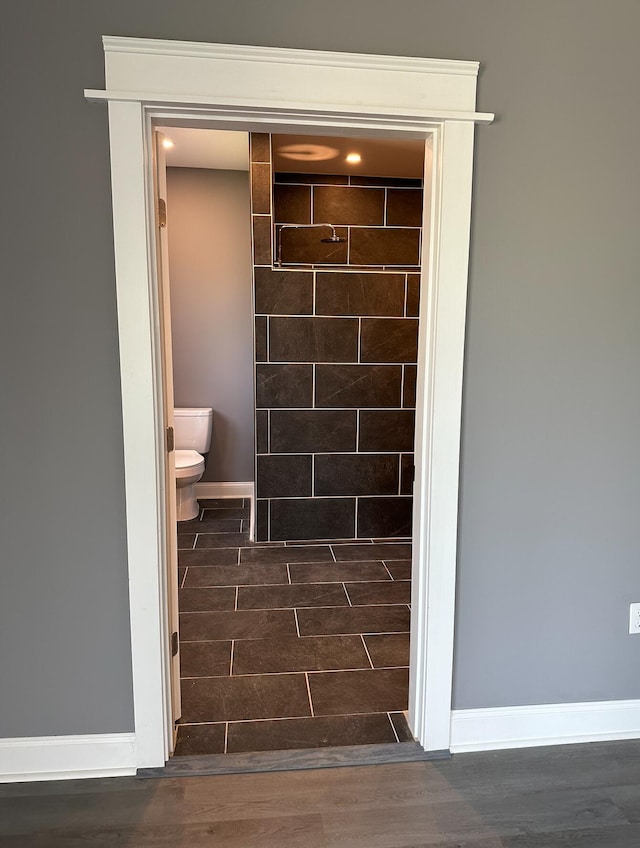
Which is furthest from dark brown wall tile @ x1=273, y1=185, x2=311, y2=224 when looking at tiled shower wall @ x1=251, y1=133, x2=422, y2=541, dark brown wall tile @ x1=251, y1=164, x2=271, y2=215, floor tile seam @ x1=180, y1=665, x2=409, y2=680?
floor tile seam @ x1=180, y1=665, x2=409, y2=680

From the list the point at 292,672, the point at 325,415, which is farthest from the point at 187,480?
the point at 292,672

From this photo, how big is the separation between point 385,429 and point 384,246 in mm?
1226

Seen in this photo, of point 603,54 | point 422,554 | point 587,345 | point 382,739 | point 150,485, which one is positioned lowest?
point 382,739

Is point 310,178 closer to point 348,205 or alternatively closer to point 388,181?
point 348,205

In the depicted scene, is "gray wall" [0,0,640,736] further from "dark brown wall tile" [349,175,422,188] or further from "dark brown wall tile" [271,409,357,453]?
"dark brown wall tile" [349,175,422,188]

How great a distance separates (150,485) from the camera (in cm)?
182

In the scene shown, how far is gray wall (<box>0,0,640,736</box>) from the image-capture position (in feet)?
5.52

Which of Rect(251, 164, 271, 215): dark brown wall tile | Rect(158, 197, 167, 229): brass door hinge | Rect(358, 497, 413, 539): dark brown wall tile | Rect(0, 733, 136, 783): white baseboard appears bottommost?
Rect(0, 733, 136, 783): white baseboard

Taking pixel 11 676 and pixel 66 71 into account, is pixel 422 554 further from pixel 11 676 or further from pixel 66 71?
pixel 66 71

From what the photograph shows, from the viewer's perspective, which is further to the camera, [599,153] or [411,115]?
[599,153]

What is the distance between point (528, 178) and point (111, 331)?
131cm

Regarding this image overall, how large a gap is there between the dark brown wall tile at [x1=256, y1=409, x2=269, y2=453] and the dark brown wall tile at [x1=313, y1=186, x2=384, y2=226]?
135 centimetres

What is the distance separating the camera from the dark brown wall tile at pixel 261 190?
11.8ft

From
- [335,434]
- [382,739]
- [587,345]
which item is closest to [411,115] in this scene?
[587,345]
